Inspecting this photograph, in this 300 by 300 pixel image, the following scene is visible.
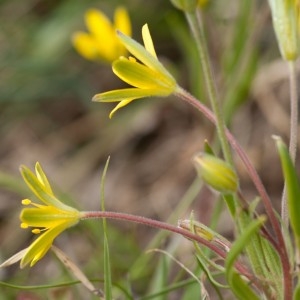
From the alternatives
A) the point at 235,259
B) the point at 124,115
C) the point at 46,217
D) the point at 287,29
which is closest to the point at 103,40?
the point at 124,115

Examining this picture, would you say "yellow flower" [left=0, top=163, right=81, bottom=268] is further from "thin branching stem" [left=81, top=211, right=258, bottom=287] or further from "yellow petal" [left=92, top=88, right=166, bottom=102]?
"yellow petal" [left=92, top=88, right=166, bottom=102]

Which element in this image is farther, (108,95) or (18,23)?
(18,23)

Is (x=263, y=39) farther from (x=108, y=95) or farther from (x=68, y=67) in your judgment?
(x=108, y=95)

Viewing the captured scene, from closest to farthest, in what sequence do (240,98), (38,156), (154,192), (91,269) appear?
(91,269), (240,98), (154,192), (38,156)

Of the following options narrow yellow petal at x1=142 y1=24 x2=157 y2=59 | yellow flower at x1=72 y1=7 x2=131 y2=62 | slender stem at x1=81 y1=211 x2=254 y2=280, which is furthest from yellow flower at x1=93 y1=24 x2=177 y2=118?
yellow flower at x1=72 y1=7 x2=131 y2=62

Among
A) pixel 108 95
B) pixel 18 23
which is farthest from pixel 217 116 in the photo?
pixel 18 23

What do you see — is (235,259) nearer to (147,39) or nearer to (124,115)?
(147,39)
